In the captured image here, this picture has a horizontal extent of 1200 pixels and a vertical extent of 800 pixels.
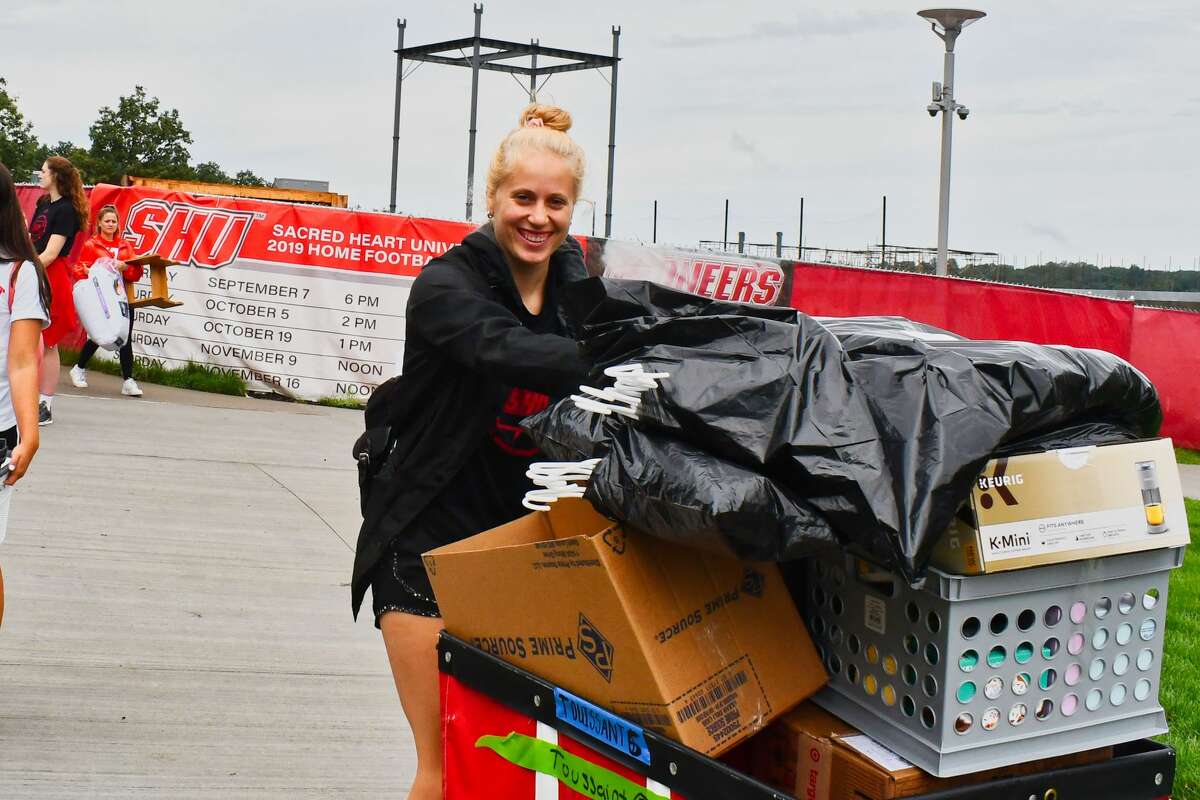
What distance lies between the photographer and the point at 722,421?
6.61ft

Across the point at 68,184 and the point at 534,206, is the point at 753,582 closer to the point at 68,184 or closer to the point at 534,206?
the point at 534,206

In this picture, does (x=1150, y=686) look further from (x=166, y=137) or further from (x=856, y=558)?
(x=166, y=137)

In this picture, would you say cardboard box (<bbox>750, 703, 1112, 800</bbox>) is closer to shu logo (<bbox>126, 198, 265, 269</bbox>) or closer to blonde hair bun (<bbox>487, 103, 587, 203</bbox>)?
blonde hair bun (<bbox>487, 103, 587, 203</bbox>)

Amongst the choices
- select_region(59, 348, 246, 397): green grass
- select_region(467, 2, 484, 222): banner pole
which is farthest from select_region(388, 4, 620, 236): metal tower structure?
select_region(59, 348, 246, 397): green grass

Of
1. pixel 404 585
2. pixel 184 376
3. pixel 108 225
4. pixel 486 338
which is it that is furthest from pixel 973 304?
pixel 486 338

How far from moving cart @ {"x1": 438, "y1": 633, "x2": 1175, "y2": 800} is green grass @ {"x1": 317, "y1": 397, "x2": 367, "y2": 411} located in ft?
36.9

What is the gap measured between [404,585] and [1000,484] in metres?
1.39

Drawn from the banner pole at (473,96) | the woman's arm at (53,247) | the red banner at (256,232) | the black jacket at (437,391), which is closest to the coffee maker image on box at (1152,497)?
the black jacket at (437,391)

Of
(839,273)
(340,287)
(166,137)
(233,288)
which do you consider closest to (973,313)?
(839,273)

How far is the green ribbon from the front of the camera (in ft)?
7.52

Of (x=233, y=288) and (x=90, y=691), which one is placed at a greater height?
(x=233, y=288)

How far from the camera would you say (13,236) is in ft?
14.8

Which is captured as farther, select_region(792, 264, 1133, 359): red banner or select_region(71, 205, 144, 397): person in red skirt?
select_region(792, 264, 1133, 359): red banner

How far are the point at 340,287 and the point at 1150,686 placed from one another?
1235cm
